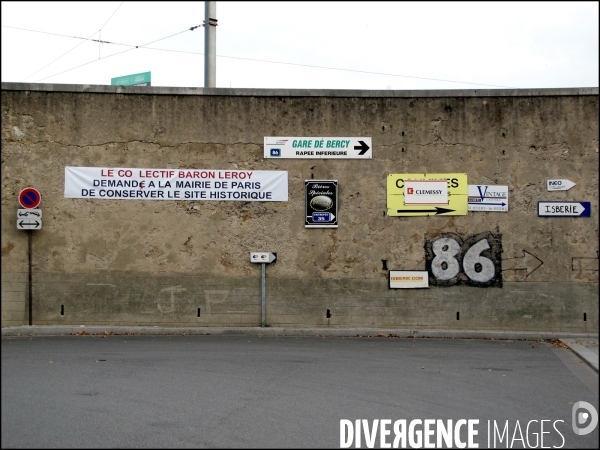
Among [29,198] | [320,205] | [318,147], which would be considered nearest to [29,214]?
[29,198]

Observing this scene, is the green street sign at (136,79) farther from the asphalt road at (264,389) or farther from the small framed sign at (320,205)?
the asphalt road at (264,389)

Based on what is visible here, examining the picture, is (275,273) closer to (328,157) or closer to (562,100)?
(328,157)

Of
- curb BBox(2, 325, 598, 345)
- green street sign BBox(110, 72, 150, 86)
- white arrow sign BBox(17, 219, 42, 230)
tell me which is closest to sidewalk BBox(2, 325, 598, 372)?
curb BBox(2, 325, 598, 345)

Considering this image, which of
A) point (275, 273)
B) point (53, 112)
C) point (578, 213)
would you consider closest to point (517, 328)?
point (578, 213)

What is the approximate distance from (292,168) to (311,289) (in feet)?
9.09

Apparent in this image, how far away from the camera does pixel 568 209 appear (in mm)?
14062

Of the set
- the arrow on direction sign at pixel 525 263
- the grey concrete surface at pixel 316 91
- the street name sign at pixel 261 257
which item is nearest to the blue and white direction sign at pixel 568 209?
the arrow on direction sign at pixel 525 263

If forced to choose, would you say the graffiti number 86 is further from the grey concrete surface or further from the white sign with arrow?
the white sign with arrow

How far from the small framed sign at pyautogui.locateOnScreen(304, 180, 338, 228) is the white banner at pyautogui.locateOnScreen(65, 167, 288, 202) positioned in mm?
548

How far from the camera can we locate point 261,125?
1409 cm

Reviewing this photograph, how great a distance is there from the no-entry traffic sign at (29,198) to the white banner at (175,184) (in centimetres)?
62

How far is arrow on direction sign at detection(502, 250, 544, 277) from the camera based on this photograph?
1404 centimetres

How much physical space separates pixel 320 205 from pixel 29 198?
253 inches

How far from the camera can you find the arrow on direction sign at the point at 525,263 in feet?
46.1
